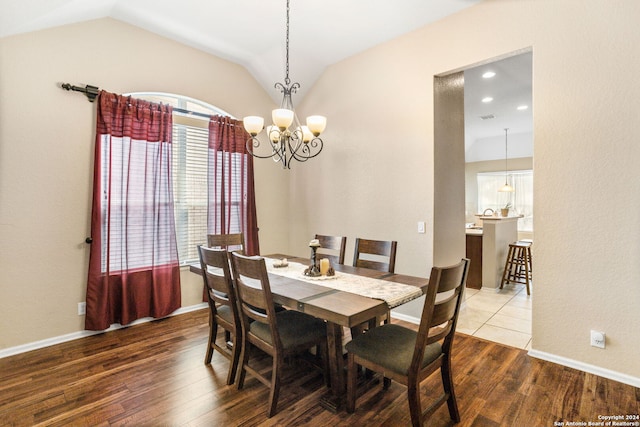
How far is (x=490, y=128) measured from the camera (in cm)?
761

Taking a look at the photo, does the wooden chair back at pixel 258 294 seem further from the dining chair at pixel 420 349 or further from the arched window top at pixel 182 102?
the arched window top at pixel 182 102

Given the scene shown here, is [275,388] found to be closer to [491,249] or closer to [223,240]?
[223,240]

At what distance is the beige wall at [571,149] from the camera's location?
231cm

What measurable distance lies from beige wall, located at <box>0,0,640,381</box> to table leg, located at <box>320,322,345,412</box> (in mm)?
1747

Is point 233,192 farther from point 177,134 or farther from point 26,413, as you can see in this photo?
point 26,413

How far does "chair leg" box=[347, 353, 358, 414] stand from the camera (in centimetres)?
191

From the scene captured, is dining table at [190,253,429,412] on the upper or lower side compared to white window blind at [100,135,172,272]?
lower

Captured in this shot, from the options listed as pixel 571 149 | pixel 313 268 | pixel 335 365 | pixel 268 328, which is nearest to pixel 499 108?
pixel 571 149

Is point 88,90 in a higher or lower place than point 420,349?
higher

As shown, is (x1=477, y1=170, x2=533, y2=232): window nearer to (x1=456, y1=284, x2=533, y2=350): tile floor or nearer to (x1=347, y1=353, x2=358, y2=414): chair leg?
(x1=456, y1=284, x2=533, y2=350): tile floor

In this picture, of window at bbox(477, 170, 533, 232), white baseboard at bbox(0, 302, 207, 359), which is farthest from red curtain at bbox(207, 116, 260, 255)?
window at bbox(477, 170, 533, 232)

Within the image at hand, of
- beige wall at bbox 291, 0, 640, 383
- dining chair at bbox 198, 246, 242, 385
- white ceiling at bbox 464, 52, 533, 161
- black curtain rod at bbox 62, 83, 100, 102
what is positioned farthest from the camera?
white ceiling at bbox 464, 52, 533, 161

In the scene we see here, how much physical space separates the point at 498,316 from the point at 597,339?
124cm

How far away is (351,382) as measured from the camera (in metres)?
1.93
